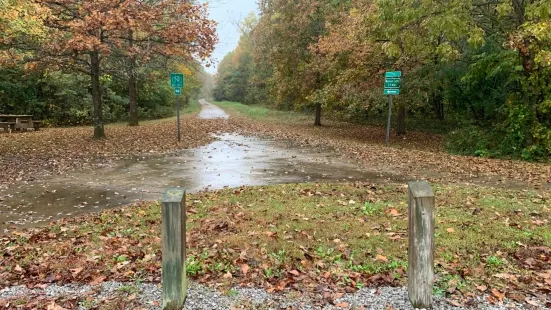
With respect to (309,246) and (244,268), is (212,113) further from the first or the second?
(244,268)

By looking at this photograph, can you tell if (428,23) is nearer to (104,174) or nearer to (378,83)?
(378,83)

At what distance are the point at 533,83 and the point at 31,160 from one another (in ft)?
48.8

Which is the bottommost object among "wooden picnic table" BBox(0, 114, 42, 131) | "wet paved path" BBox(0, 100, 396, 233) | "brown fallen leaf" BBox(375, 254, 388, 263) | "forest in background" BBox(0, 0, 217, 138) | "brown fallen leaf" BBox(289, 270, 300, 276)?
"wet paved path" BBox(0, 100, 396, 233)

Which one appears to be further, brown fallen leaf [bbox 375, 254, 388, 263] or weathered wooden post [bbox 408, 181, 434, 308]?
brown fallen leaf [bbox 375, 254, 388, 263]

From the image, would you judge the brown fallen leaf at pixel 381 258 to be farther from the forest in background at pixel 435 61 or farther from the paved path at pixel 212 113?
the paved path at pixel 212 113

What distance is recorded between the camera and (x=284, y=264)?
13.7 ft

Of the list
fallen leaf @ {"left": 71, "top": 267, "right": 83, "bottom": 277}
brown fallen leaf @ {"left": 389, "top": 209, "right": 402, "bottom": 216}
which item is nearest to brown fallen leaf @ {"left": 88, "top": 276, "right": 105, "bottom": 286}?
fallen leaf @ {"left": 71, "top": 267, "right": 83, "bottom": 277}

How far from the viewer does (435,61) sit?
1731cm

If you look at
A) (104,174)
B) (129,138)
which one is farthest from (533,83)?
(129,138)

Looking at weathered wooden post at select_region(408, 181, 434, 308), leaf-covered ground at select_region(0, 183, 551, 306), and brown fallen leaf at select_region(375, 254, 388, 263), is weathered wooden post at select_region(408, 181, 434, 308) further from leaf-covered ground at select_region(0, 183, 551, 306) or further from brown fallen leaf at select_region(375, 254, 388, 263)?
brown fallen leaf at select_region(375, 254, 388, 263)

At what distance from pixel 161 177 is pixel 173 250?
254 inches

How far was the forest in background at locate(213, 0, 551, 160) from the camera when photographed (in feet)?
38.1

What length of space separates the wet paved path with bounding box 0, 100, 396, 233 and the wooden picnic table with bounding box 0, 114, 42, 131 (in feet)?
36.2

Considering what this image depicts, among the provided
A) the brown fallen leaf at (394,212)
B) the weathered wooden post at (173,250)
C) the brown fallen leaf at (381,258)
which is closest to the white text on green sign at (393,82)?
the brown fallen leaf at (394,212)
